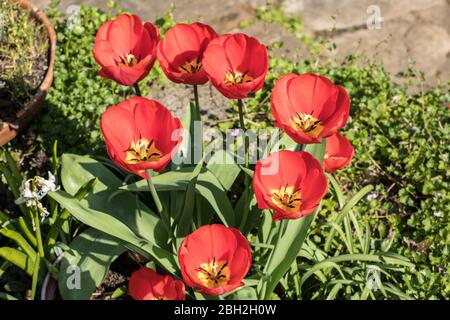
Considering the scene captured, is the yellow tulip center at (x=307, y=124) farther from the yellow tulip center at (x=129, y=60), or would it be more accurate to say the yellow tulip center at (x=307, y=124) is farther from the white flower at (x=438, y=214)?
the white flower at (x=438, y=214)

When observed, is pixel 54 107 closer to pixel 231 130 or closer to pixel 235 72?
pixel 231 130

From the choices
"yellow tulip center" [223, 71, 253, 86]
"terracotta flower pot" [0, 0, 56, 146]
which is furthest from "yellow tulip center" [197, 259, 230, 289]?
"terracotta flower pot" [0, 0, 56, 146]

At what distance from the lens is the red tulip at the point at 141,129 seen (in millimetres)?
1888

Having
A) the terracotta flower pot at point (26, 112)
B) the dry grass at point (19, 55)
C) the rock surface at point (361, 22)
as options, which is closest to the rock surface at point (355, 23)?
the rock surface at point (361, 22)

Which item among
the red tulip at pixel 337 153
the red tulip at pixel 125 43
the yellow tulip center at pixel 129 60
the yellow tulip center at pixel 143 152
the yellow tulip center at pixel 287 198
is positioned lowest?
the red tulip at pixel 337 153

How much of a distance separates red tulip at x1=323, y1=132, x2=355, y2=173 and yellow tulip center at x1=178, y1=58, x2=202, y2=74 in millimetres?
543

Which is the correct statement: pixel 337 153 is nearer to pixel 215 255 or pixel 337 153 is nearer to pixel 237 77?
pixel 237 77

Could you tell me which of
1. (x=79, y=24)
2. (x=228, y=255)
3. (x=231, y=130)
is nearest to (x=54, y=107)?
(x=79, y=24)

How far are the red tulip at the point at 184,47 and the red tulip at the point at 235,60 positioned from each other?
89 mm

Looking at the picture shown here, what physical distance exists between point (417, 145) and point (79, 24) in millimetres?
1838

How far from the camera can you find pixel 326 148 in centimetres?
237

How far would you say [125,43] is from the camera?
213 cm

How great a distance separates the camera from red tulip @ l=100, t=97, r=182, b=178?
Answer: 1.89 meters

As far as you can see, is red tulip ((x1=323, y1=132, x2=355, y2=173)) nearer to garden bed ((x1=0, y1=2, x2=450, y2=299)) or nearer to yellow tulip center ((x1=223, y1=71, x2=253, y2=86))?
garden bed ((x1=0, y1=2, x2=450, y2=299))
